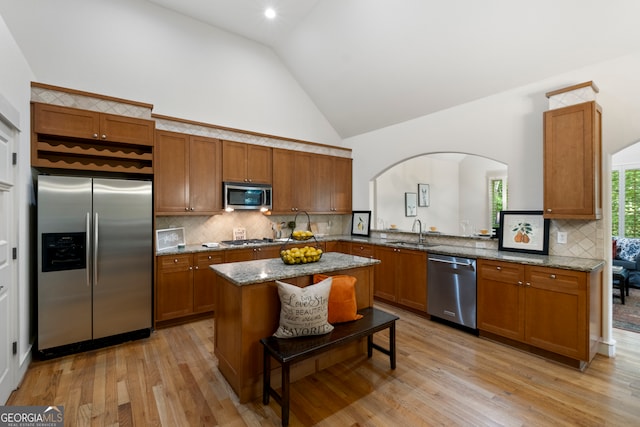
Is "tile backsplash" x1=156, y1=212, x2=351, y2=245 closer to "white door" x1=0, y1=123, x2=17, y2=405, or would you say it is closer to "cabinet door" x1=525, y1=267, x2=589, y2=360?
"white door" x1=0, y1=123, x2=17, y2=405

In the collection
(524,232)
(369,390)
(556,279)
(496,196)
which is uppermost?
(496,196)

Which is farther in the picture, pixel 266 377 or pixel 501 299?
pixel 501 299

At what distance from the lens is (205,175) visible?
421 centimetres

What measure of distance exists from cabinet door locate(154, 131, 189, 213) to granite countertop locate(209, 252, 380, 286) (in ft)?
A: 5.79

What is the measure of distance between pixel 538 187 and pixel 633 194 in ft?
15.9

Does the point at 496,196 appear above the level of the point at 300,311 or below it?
above

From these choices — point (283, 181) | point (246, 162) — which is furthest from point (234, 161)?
point (283, 181)

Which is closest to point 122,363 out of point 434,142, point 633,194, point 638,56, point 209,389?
point 209,389

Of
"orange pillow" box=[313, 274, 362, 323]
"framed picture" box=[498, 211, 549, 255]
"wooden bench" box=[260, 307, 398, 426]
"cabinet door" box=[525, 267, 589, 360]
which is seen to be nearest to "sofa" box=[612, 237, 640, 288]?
"framed picture" box=[498, 211, 549, 255]

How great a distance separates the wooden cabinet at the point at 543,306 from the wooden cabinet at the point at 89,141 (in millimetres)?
4189

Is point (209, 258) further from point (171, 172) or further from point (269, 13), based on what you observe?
point (269, 13)

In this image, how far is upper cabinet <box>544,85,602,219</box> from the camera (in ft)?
9.09

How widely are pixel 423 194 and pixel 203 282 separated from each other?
565 centimetres
